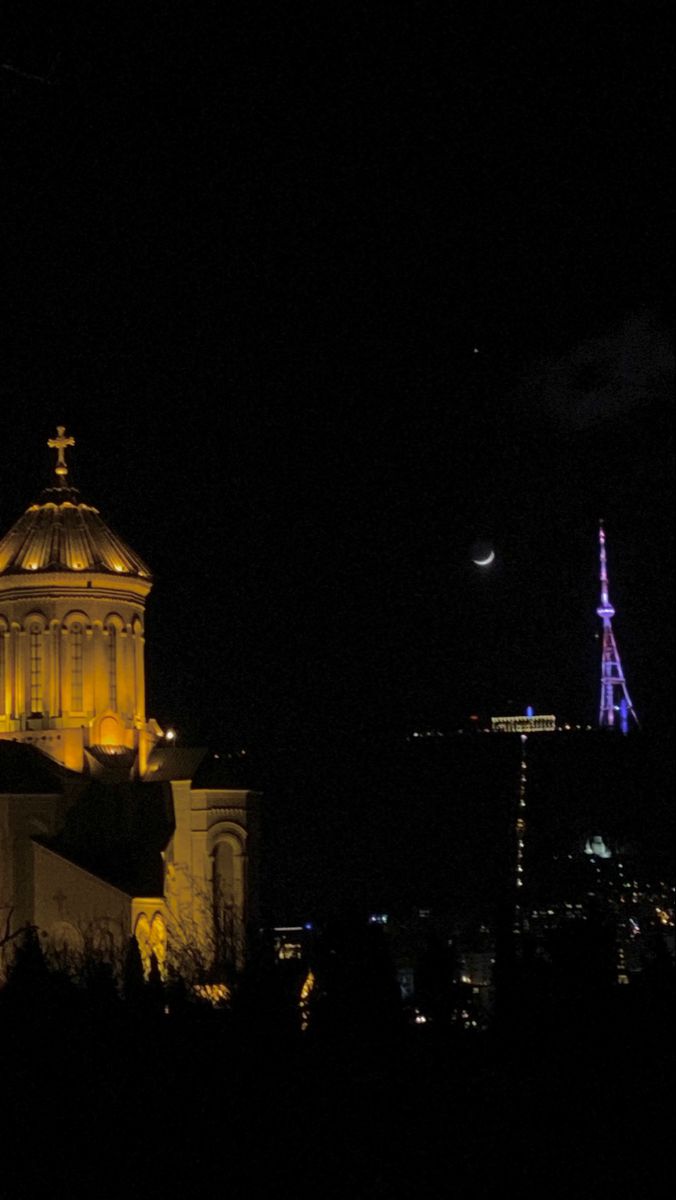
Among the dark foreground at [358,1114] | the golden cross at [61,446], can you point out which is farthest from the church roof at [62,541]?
the dark foreground at [358,1114]

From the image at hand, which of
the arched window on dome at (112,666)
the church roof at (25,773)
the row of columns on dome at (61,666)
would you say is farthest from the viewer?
the arched window on dome at (112,666)

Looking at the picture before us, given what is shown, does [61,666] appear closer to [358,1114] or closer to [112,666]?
[112,666]

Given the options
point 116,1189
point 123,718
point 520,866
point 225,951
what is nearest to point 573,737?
point 520,866

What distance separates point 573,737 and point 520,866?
56.2 feet

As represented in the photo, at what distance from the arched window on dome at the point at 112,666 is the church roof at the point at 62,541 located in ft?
4.04

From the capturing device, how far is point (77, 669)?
174 ft

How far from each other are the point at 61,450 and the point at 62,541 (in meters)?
2.60

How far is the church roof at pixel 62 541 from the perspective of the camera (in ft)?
174

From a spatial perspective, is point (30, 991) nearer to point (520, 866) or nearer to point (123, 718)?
point (123, 718)

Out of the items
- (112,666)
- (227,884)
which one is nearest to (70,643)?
(112,666)

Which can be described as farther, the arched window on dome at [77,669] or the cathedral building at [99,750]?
the arched window on dome at [77,669]

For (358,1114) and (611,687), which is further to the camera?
(611,687)

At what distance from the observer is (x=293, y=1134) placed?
80.7 feet

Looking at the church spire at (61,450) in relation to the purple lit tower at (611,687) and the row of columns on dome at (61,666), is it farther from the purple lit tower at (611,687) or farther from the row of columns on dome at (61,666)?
the purple lit tower at (611,687)
